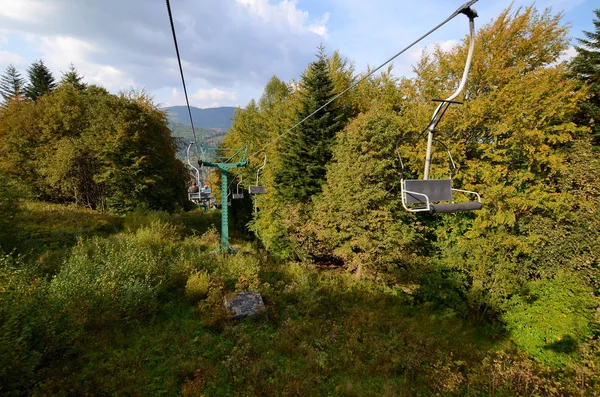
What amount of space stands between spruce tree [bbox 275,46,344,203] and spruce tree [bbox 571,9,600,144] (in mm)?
10888

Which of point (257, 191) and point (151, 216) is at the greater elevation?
point (257, 191)

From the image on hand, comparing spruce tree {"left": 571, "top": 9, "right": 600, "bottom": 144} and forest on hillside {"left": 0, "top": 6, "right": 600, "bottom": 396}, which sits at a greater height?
spruce tree {"left": 571, "top": 9, "right": 600, "bottom": 144}

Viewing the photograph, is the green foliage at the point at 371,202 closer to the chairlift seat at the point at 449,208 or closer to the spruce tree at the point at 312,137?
the spruce tree at the point at 312,137

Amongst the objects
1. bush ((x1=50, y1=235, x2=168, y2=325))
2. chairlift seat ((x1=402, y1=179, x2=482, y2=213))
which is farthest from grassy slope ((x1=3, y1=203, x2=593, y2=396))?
chairlift seat ((x1=402, y1=179, x2=482, y2=213))

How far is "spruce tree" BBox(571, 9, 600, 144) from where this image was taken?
10711 mm

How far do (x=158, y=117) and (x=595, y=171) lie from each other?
79.9 ft

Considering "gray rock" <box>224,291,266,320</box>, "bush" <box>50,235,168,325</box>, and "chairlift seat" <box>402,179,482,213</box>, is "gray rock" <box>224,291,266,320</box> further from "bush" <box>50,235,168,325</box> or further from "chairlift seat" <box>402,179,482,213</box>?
"chairlift seat" <box>402,179,482,213</box>

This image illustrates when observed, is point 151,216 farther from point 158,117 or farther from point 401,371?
point 401,371

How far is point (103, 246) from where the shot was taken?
9695 mm

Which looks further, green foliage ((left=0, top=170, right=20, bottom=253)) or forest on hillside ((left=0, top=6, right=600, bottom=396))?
green foliage ((left=0, top=170, right=20, bottom=253))

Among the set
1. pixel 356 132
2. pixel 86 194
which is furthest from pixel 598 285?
pixel 86 194

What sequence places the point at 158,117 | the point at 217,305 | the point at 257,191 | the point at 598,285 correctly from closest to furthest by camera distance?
the point at 217,305
the point at 598,285
the point at 257,191
the point at 158,117

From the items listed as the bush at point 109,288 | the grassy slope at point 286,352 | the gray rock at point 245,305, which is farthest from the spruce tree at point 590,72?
the bush at point 109,288

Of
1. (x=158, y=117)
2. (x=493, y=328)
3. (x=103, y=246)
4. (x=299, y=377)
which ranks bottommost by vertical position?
(x=493, y=328)
